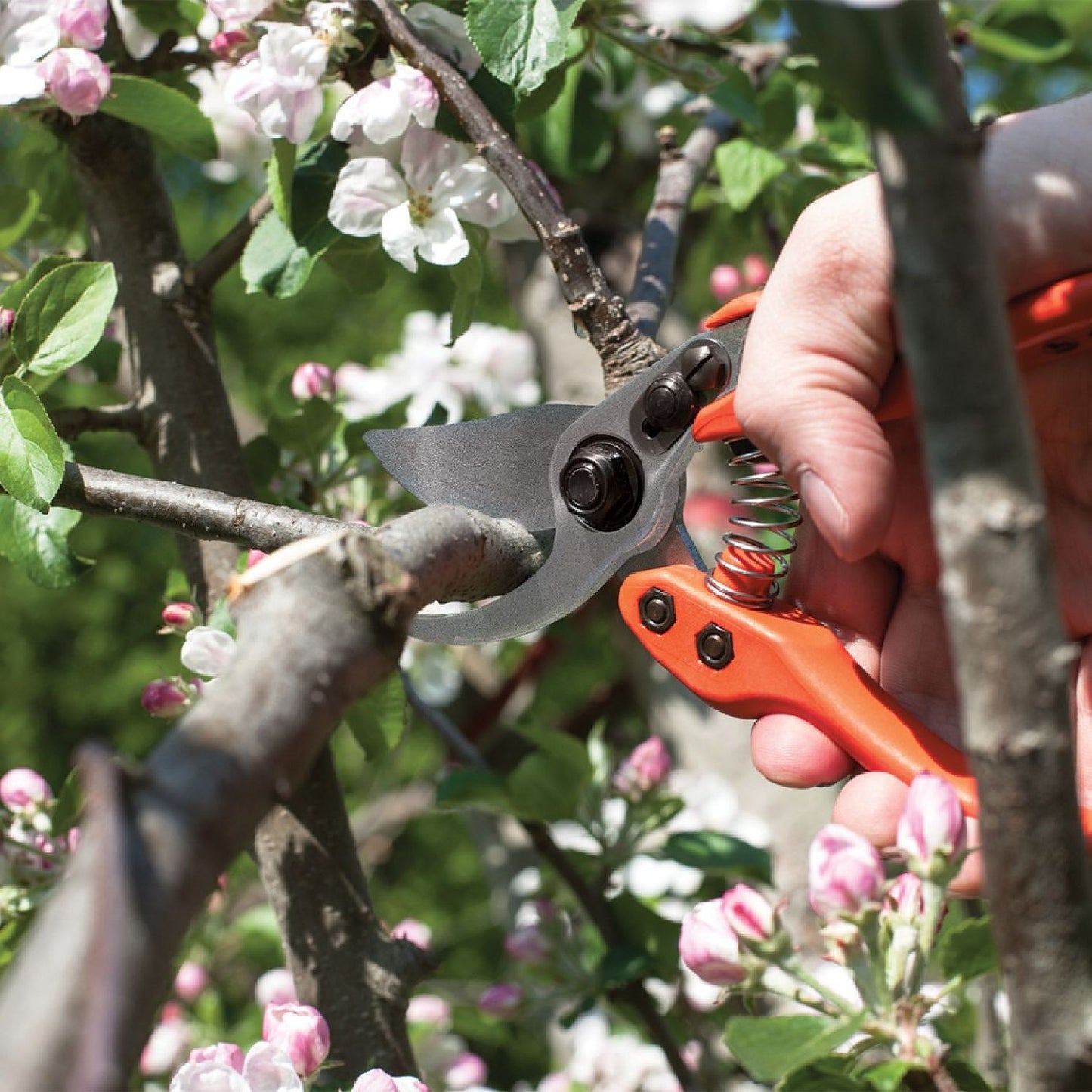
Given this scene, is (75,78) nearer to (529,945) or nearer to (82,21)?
(82,21)

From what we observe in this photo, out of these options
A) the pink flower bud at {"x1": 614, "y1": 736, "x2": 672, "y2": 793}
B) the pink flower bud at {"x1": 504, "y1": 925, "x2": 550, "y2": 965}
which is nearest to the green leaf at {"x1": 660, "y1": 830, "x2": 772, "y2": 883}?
the pink flower bud at {"x1": 614, "y1": 736, "x2": 672, "y2": 793}

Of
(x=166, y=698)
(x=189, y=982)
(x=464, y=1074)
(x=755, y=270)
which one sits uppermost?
(x=166, y=698)

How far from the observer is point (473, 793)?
4.82 feet

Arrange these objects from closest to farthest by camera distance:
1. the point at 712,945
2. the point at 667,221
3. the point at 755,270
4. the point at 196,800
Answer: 1. the point at 196,800
2. the point at 712,945
3. the point at 667,221
4. the point at 755,270

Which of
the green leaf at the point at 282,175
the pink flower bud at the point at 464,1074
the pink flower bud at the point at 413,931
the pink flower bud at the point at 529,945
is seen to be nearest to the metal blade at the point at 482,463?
the green leaf at the point at 282,175

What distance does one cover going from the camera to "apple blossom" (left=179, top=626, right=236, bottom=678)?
1.05 metres

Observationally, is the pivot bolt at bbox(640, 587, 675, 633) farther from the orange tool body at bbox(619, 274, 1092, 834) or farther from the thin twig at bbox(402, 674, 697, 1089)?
the thin twig at bbox(402, 674, 697, 1089)

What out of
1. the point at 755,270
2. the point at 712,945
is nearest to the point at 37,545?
the point at 712,945

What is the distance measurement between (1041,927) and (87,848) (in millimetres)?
358

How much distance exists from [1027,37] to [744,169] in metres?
0.67

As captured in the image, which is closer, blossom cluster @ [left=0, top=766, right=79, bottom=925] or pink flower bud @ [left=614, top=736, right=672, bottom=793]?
blossom cluster @ [left=0, top=766, right=79, bottom=925]

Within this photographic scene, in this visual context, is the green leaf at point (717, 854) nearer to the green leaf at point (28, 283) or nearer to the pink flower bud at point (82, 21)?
the green leaf at point (28, 283)

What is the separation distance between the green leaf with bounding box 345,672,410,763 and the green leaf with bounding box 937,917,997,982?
0.54 metres

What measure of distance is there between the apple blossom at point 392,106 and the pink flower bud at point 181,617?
0.42 m
